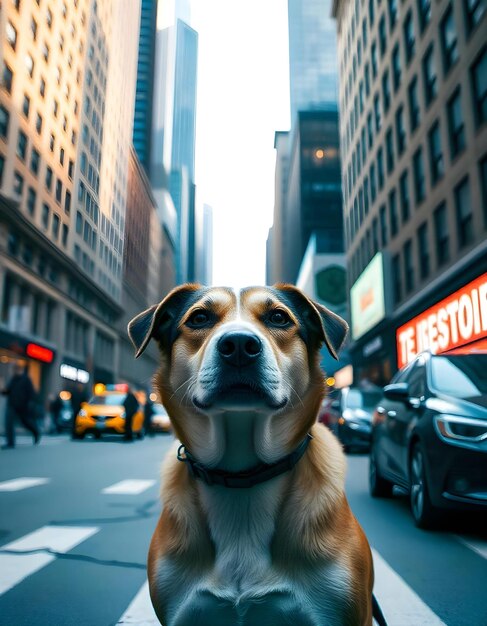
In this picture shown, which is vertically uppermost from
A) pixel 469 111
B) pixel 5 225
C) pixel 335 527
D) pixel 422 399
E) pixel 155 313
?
pixel 469 111

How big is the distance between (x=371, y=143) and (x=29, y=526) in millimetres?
34588

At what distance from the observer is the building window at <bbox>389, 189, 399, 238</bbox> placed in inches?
1233

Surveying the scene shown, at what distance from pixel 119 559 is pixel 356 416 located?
10305mm

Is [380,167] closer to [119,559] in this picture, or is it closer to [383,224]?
[383,224]

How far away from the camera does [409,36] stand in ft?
94.2

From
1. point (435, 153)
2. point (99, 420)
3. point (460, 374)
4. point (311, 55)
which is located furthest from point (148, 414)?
point (311, 55)

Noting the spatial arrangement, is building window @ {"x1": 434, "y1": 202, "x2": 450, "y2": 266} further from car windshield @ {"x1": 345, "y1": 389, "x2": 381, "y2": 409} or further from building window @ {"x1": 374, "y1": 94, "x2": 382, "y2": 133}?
building window @ {"x1": 374, "y1": 94, "x2": 382, "y2": 133}

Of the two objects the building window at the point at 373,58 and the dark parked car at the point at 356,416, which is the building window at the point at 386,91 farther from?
the dark parked car at the point at 356,416

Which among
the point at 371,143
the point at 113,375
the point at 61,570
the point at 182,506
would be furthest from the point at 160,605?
the point at 371,143

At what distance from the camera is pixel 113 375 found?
2655cm

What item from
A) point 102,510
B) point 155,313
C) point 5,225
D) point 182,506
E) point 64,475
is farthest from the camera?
point 5,225

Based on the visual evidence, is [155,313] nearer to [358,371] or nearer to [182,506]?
[182,506]

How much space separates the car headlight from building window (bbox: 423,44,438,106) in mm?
22774

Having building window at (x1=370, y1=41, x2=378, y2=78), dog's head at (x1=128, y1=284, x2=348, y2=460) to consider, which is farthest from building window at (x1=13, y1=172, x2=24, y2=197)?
building window at (x1=370, y1=41, x2=378, y2=78)
